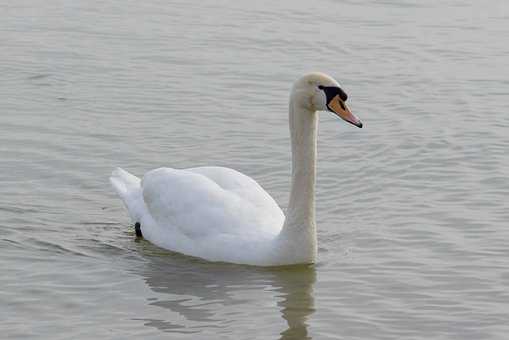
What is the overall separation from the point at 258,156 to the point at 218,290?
3.29m

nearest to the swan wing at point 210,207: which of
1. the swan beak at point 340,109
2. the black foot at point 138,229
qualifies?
the black foot at point 138,229

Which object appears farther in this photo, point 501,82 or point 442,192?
point 501,82

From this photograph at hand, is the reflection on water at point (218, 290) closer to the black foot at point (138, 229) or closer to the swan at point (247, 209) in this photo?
the swan at point (247, 209)

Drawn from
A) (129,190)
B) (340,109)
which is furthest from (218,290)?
(129,190)

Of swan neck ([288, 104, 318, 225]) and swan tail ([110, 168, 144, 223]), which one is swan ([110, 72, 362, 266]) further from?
swan tail ([110, 168, 144, 223])

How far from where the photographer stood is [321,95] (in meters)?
9.26

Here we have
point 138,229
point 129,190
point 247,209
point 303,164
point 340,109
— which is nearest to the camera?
point 340,109

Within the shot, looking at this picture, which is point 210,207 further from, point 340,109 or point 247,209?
point 340,109

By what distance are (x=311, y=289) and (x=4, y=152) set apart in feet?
12.6

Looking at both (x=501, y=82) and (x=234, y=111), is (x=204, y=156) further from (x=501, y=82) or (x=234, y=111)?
(x=501, y=82)

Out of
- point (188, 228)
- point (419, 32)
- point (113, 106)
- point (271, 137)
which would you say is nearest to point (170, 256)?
point (188, 228)

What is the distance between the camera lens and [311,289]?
9.15 metres

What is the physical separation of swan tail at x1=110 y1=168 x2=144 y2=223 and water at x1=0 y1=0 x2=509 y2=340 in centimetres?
18

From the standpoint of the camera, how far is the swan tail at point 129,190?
34.5 feet
